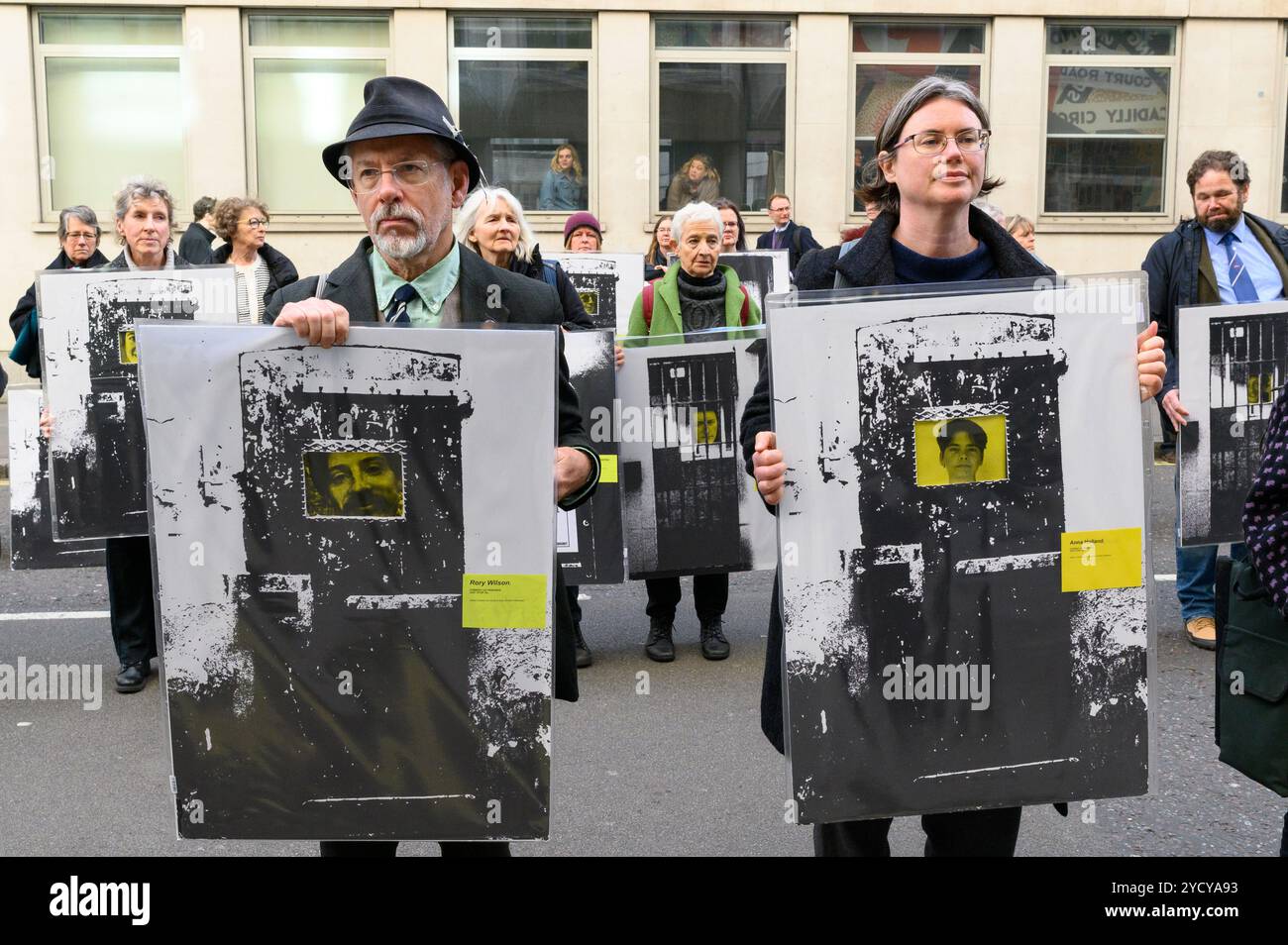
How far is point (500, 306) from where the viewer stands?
9.73 ft

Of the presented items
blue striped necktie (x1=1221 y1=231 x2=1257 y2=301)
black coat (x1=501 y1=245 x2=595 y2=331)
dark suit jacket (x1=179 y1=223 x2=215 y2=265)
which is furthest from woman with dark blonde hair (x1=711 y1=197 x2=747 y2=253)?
blue striped necktie (x1=1221 y1=231 x2=1257 y2=301)

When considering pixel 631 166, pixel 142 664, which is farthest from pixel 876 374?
pixel 631 166

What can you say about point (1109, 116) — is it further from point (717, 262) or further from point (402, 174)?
point (402, 174)

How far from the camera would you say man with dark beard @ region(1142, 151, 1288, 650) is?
6039mm

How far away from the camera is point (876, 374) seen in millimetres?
2562

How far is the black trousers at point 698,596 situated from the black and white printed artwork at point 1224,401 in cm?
215

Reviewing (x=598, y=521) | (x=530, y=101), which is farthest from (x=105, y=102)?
(x=598, y=521)

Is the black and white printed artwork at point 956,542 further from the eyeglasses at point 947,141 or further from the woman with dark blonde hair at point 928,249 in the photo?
the eyeglasses at point 947,141

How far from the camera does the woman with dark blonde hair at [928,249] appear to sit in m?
2.78

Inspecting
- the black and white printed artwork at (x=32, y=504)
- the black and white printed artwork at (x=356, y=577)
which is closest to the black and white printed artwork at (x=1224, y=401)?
the black and white printed artwork at (x=356, y=577)

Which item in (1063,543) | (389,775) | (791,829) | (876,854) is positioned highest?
(1063,543)
